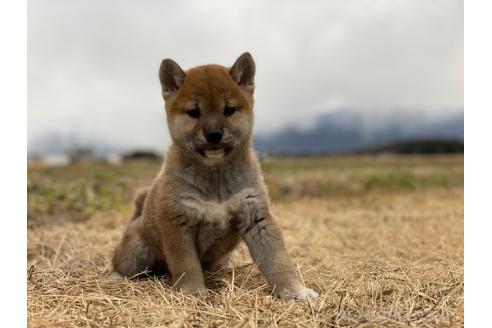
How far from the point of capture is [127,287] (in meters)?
5.12

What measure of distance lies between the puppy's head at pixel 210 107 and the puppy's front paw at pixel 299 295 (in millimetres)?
1303

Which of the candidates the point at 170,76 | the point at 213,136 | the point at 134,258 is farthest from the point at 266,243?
the point at 170,76

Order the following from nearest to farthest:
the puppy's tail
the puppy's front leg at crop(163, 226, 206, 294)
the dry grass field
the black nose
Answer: the dry grass field
the black nose
the puppy's front leg at crop(163, 226, 206, 294)
the puppy's tail

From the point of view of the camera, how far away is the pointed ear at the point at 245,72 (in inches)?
197

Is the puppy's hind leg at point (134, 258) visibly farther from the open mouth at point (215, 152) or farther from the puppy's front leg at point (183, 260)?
the open mouth at point (215, 152)

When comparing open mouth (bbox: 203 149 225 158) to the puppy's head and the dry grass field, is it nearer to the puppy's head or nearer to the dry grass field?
the puppy's head

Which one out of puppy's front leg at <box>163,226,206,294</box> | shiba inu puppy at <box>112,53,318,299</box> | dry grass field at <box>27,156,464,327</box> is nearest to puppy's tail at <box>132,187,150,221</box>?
dry grass field at <box>27,156,464,327</box>

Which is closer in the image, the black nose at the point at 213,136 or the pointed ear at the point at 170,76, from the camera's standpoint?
the black nose at the point at 213,136

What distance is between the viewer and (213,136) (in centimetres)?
460

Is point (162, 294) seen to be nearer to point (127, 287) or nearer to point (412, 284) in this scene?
point (127, 287)

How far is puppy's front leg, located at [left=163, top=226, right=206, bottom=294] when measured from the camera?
4906 millimetres

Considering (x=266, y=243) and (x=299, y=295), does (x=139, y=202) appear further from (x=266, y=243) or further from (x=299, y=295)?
(x=299, y=295)

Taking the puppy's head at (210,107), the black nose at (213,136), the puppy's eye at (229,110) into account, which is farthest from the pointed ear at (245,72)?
the black nose at (213,136)

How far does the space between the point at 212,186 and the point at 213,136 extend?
0.57 meters
